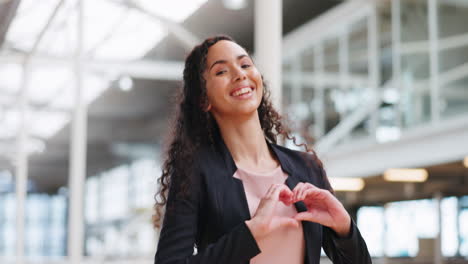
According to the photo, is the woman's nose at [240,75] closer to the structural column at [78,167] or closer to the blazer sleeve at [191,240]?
the blazer sleeve at [191,240]

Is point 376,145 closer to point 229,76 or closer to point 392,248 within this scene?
point 392,248

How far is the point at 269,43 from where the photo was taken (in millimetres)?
4141

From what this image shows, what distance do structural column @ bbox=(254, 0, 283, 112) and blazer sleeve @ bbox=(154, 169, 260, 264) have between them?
241 cm

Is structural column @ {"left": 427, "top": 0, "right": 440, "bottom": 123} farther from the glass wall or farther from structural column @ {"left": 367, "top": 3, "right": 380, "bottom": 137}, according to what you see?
the glass wall

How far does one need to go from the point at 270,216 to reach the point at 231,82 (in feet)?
1.17

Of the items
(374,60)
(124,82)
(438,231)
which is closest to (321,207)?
(124,82)

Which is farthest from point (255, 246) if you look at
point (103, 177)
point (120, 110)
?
point (103, 177)

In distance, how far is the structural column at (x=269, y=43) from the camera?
4.10 m

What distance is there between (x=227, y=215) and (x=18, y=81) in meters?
20.3

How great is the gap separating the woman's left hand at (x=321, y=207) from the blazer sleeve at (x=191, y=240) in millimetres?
130

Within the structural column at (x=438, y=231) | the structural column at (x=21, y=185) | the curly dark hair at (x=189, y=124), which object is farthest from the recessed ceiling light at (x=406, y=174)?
the curly dark hair at (x=189, y=124)

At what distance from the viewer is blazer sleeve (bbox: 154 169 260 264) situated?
59.9 inches

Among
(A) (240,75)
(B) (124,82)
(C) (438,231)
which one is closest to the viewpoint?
(A) (240,75)

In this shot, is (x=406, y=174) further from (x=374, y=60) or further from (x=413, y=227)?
(x=413, y=227)
